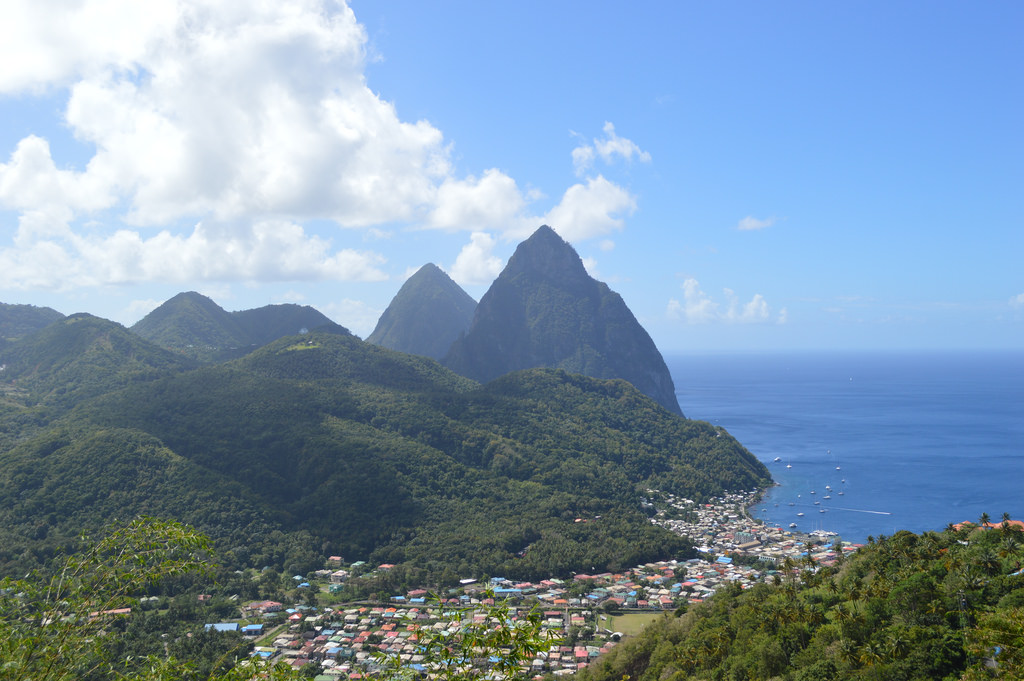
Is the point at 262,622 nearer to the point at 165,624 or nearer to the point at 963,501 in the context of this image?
the point at 165,624

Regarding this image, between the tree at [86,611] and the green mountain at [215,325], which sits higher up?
the green mountain at [215,325]

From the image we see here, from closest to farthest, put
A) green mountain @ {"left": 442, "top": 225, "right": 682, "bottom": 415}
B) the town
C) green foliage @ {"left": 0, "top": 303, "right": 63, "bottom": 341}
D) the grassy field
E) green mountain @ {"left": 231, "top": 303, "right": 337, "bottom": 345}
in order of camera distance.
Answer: the town → the grassy field → green foliage @ {"left": 0, "top": 303, "right": 63, "bottom": 341} → green mountain @ {"left": 442, "top": 225, "right": 682, "bottom": 415} → green mountain @ {"left": 231, "top": 303, "right": 337, "bottom": 345}

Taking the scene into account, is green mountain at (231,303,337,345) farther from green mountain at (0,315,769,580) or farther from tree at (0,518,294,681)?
tree at (0,518,294,681)

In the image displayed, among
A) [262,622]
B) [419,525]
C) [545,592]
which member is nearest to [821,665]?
[545,592]

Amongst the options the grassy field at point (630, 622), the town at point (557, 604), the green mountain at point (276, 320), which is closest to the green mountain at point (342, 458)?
the town at point (557, 604)

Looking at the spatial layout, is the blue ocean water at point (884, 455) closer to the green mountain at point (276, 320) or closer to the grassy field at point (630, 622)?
the grassy field at point (630, 622)

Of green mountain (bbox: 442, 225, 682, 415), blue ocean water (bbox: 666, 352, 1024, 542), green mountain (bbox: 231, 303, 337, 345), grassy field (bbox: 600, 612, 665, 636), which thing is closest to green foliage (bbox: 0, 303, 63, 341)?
green mountain (bbox: 231, 303, 337, 345)
